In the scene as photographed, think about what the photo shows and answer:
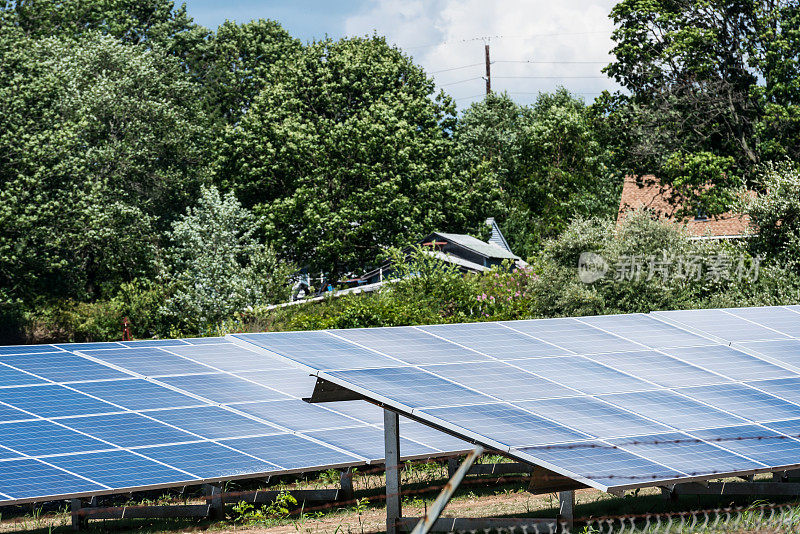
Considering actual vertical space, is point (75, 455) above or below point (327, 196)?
below

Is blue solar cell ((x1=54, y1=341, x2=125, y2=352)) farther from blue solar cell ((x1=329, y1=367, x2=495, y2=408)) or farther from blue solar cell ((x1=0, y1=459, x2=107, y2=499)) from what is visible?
blue solar cell ((x1=329, y1=367, x2=495, y2=408))

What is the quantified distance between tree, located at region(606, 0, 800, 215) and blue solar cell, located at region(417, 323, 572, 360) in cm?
3097

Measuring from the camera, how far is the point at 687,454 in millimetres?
10750

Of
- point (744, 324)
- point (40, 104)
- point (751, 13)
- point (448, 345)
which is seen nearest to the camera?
point (448, 345)

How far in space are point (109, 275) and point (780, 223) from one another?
40.2 m

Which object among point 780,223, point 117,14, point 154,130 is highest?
point 117,14

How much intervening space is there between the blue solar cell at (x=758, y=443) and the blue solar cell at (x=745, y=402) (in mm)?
507

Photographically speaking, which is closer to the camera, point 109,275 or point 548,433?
point 548,433

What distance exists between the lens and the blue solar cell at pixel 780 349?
51.0 ft

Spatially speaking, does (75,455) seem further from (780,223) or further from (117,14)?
(117,14)

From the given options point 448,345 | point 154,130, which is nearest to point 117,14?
point 154,130

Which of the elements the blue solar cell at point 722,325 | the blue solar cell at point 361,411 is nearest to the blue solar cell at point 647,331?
the blue solar cell at point 722,325

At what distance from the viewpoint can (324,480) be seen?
19.8 m

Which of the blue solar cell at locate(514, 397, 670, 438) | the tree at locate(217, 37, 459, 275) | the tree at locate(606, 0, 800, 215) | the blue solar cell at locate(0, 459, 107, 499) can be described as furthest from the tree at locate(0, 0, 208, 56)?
the blue solar cell at locate(514, 397, 670, 438)
